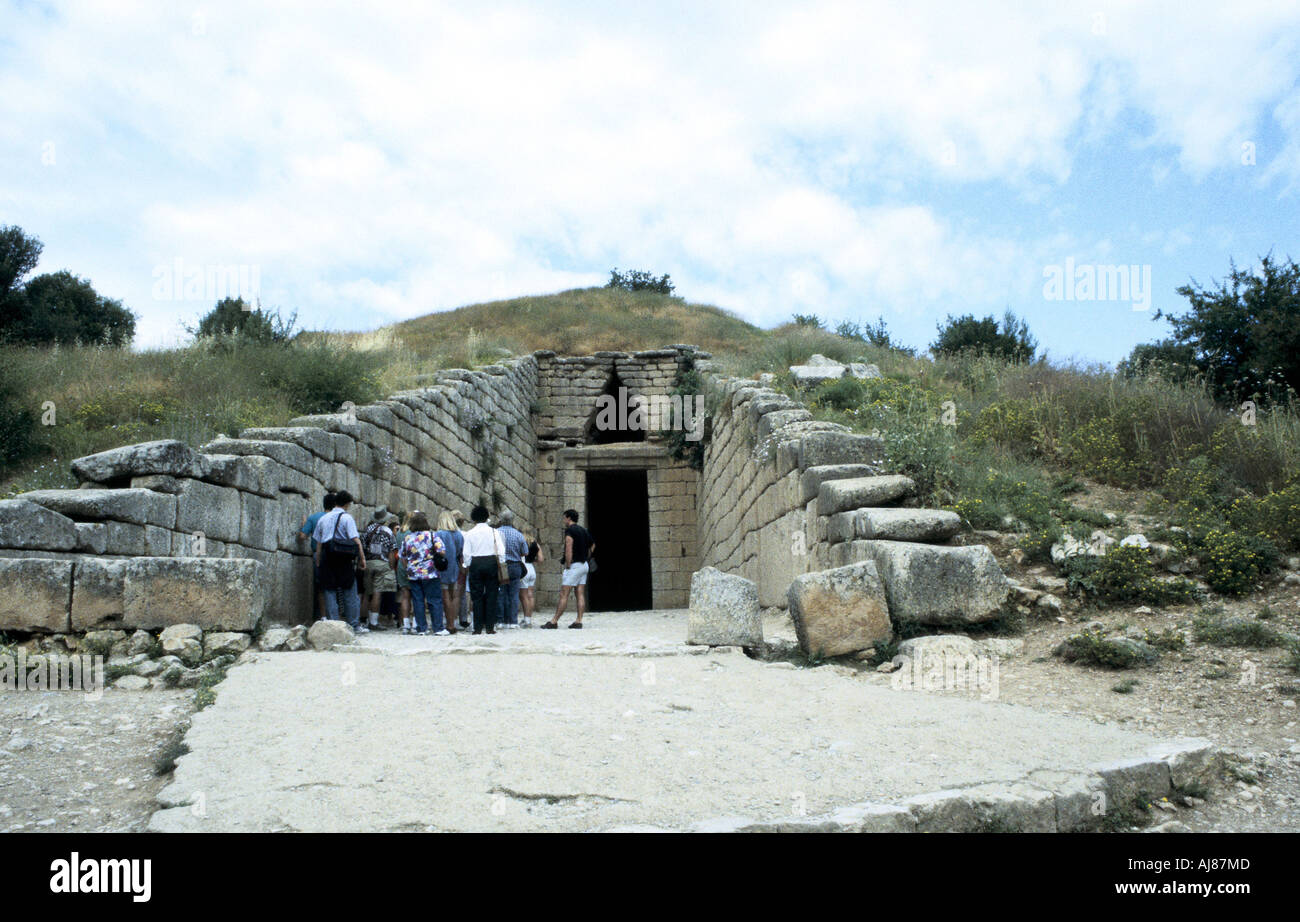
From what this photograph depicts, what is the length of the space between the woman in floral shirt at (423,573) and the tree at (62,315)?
455 inches

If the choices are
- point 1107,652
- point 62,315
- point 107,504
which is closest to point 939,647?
point 1107,652

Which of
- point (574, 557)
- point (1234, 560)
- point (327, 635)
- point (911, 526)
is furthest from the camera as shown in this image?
point (574, 557)

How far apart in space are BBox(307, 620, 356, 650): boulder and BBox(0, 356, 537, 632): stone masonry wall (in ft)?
1.31

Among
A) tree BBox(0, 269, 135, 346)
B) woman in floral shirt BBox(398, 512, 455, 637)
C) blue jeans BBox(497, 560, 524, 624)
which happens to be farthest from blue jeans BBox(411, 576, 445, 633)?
tree BBox(0, 269, 135, 346)

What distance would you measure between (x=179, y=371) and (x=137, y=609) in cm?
552

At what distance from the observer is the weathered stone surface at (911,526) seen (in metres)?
6.79

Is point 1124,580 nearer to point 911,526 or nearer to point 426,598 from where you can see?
point 911,526

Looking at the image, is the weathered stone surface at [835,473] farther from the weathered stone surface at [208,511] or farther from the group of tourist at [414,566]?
the weathered stone surface at [208,511]

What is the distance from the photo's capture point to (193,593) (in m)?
6.15

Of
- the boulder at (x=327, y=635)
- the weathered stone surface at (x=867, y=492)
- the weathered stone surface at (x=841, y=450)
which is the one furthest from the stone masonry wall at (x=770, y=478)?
the boulder at (x=327, y=635)

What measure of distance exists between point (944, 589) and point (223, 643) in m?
4.73

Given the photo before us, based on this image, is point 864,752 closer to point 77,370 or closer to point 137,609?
point 137,609

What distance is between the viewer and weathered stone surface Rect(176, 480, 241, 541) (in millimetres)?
7008
